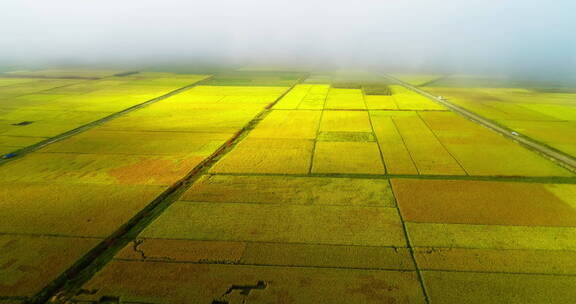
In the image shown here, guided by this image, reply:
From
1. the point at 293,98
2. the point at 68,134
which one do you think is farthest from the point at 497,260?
the point at 293,98

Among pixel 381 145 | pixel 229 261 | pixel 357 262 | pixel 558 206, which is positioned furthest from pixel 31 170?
pixel 558 206

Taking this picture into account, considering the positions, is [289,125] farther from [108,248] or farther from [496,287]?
[496,287]

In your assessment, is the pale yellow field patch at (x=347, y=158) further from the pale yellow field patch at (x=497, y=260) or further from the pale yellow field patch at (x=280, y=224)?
the pale yellow field patch at (x=497, y=260)

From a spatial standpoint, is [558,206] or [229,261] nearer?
[229,261]

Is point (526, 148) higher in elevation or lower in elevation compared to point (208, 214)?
higher

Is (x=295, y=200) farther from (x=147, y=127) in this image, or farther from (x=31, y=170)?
(x=147, y=127)

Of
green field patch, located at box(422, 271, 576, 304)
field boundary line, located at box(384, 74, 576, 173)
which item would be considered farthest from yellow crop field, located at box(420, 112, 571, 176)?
green field patch, located at box(422, 271, 576, 304)

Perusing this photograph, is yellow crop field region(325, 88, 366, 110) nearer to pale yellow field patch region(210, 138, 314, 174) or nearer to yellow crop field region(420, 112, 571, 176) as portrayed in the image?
yellow crop field region(420, 112, 571, 176)
